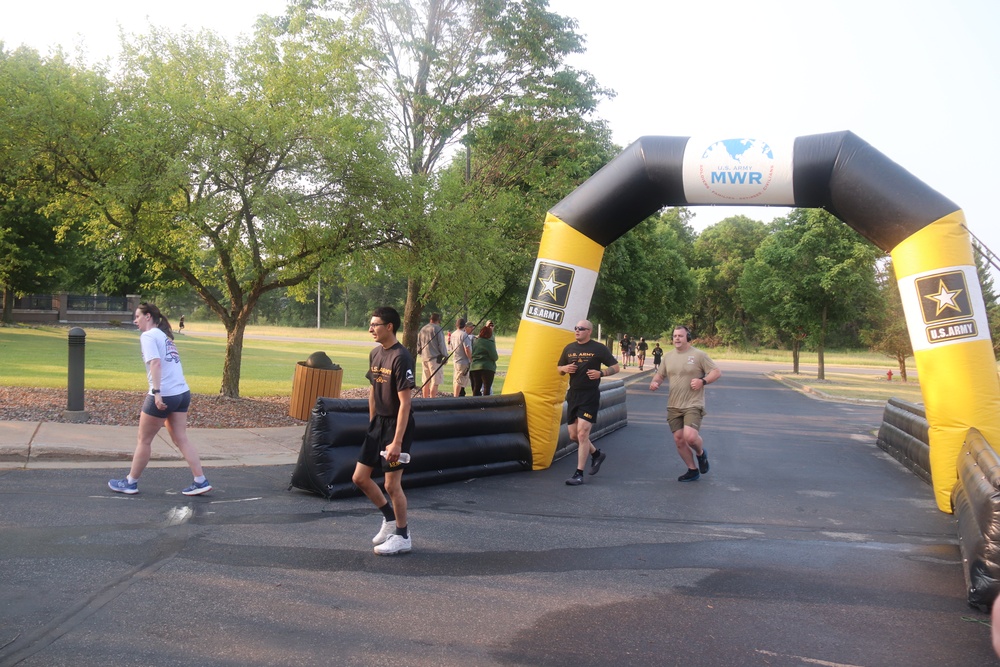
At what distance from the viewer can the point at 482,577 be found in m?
5.78

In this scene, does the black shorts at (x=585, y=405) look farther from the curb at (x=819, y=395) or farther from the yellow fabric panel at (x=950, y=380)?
the curb at (x=819, y=395)

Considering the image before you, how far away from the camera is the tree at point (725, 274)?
9091 cm

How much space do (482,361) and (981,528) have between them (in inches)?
444

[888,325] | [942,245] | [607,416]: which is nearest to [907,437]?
[942,245]

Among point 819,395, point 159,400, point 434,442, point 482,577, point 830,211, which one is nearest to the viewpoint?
point 482,577

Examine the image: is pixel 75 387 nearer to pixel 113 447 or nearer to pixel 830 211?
pixel 113 447

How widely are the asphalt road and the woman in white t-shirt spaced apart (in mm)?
226

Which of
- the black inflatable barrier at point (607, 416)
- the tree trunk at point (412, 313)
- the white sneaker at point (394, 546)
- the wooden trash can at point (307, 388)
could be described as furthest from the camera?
the tree trunk at point (412, 313)

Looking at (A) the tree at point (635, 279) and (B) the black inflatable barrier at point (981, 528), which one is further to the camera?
(A) the tree at point (635, 279)

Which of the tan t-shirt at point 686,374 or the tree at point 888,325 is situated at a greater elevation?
the tree at point 888,325

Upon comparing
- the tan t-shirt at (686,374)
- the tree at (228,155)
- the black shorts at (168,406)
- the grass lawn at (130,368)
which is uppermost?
the tree at (228,155)

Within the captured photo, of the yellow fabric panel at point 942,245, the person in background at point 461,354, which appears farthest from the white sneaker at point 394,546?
the person in background at point 461,354

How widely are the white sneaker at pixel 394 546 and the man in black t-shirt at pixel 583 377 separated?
12.1ft

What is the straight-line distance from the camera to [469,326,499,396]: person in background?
16.3 metres
